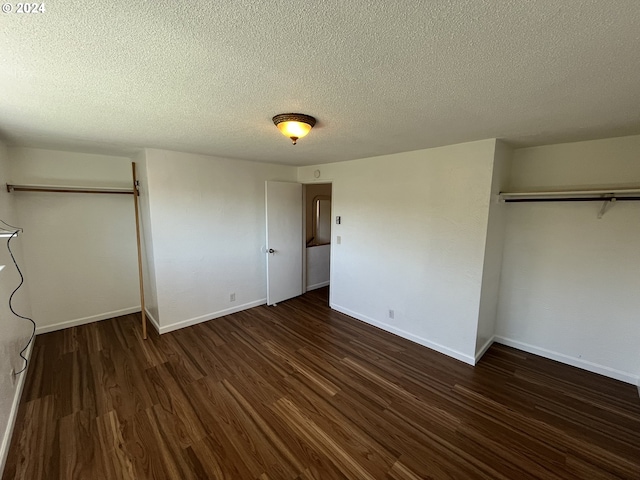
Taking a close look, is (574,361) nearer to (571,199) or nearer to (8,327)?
(571,199)

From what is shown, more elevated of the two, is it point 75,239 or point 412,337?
point 75,239

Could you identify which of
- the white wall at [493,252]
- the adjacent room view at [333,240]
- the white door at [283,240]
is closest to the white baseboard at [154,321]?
the adjacent room view at [333,240]

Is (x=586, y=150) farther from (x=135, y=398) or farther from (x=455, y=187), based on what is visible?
(x=135, y=398)

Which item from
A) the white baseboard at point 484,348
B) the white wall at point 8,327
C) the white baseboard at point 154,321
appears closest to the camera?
the white wall at point 8,327

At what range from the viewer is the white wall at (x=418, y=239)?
2.66 m

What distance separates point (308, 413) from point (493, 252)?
2.42 metres

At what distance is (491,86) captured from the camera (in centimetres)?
139

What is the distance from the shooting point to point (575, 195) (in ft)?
8.13

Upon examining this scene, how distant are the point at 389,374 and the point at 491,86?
2.51 metres

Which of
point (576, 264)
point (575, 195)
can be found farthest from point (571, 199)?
point (576, 264)

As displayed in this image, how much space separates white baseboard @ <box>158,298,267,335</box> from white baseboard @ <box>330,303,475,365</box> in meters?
1.33

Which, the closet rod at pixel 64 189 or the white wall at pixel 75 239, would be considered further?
the white wall at pixel 75 239

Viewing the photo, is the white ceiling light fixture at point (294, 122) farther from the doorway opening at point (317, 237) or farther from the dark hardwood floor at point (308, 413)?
the doorway opening at point (317, 237)

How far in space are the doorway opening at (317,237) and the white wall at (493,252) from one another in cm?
298
